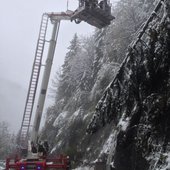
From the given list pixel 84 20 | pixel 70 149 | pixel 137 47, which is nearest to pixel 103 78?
pixel 70 149

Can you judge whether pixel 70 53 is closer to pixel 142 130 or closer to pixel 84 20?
pixel 84 20

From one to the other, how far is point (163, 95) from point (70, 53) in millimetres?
36724

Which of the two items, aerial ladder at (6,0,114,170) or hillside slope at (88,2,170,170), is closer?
hillside slope at (88,2,170,170)

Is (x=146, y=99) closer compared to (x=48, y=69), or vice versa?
(x=146, y=99)

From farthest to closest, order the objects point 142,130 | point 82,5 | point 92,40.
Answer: point 92,40 → point 82,5 → point 142,130

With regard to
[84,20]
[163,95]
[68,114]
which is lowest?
[68,114]

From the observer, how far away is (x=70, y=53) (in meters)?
44.5

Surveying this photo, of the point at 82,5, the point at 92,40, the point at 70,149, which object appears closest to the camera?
the point at 82,5

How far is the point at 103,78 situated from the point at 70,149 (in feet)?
19.9

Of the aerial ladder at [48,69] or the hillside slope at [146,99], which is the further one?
the aerial ladder at [48,69]

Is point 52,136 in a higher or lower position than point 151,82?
lower

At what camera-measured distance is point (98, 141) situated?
20859mm

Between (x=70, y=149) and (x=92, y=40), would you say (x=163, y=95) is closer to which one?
(x=70, y=149)

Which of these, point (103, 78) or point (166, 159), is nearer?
point (166, 159)
